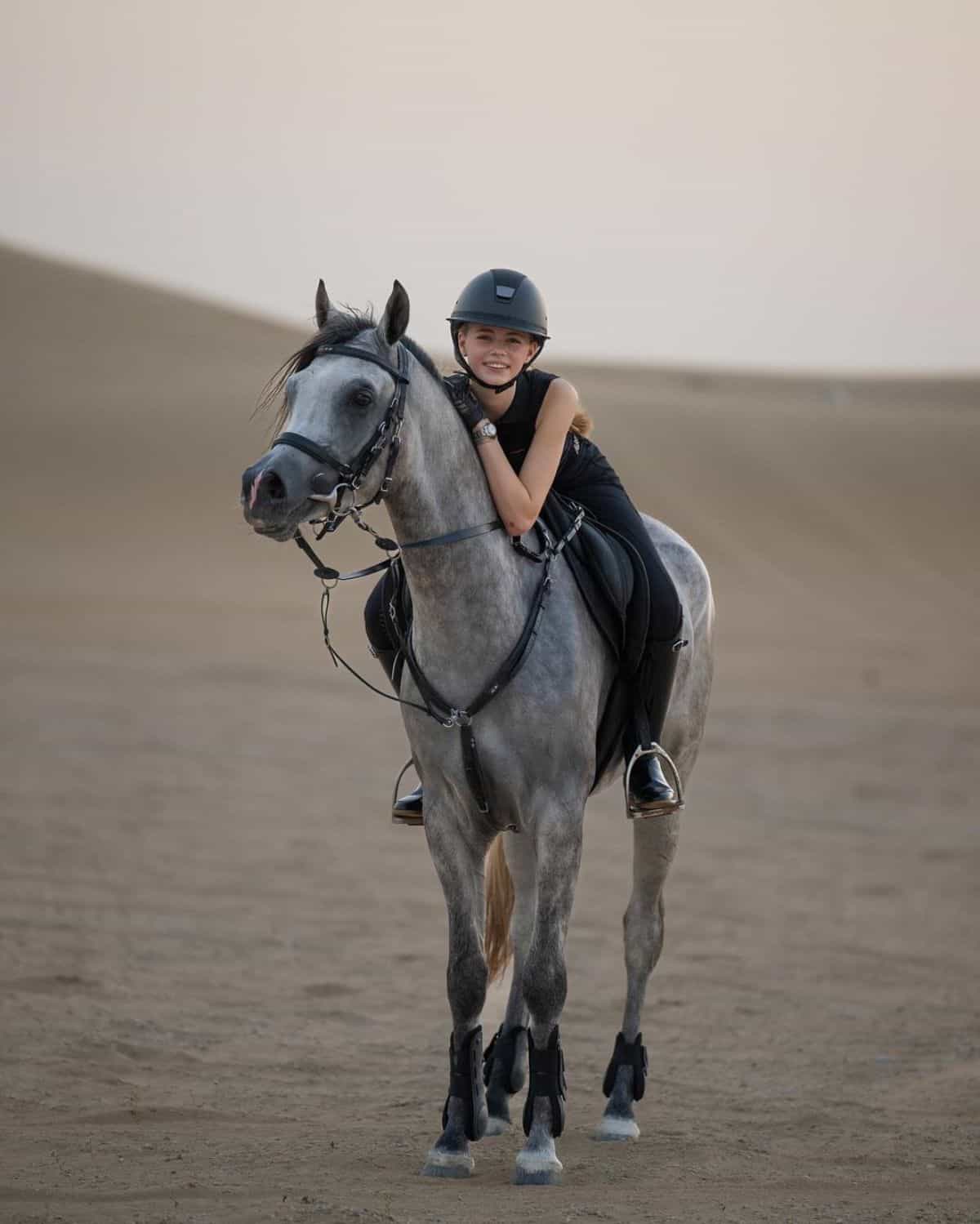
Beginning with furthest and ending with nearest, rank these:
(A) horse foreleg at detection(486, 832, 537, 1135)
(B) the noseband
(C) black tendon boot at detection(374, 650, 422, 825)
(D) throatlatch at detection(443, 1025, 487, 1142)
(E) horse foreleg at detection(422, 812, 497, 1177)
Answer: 1. (A) horse foreleg at detection(486, 832, 537, 1135)
2. (C) black tendon boot at detection(374, 650, 422, 825)
3. (D) throatlatch at detection(443, 1025, 487, 1142)
4. (E) horse foreleg at detection(422, 812, 497, 1177)
5. (B) the noseband

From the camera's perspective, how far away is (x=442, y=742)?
222 inches

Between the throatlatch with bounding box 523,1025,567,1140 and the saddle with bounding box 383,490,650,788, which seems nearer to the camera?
the throatlatch with bounding box 523,1025,567,1140

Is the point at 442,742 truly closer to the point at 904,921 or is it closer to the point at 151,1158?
the point at 151,1158

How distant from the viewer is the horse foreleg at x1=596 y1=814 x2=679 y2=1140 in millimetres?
6703

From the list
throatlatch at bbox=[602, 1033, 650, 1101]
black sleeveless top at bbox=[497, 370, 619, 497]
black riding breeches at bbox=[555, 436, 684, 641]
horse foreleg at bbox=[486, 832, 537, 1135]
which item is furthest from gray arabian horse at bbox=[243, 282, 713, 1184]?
throatlatch at bbox=[602, 1033, 650, 1101]

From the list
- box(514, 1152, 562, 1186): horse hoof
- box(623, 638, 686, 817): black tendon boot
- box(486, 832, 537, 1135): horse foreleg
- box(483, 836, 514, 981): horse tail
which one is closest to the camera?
box(514, 1152, 562, 1186): horse hoof

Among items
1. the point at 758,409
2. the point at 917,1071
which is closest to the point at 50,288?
the point at 758,409

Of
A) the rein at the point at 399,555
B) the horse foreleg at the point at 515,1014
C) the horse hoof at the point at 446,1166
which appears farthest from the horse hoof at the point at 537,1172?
the rein at the point at 399,555

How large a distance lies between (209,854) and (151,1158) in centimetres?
665

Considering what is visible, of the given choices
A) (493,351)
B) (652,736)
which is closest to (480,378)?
(493,351)

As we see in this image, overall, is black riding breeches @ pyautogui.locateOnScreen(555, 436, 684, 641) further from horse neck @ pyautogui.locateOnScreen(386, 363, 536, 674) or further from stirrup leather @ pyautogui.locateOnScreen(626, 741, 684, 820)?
horse neck @ pyautogui.locateOnScreen(386, 363, 536, 674)

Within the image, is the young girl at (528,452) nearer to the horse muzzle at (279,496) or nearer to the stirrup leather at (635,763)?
the stirrup leather at (635,763)

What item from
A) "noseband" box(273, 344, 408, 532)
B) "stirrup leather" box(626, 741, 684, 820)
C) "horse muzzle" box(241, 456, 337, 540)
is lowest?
"stirrup leather" box(626, 741, 684, 820)

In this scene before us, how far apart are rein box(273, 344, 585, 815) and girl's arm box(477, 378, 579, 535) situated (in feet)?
0.33
